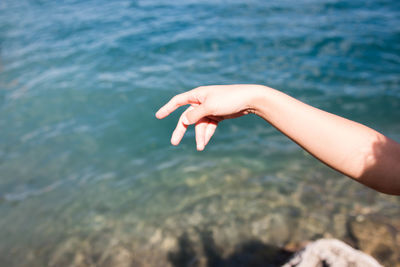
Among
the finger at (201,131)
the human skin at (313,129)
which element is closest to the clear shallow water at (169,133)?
the finger at (201,131)

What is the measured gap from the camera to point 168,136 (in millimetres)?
5668

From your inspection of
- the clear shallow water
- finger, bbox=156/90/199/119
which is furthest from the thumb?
the clear shallow water

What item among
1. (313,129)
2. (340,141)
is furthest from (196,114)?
(340,141)

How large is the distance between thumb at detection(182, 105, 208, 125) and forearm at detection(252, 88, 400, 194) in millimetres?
373

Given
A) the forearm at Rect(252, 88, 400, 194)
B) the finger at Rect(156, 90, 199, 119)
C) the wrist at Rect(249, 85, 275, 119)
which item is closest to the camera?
the forearm at Rect(252, 88, 400, 194)

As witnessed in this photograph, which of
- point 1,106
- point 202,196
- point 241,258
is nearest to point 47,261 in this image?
point 202,196

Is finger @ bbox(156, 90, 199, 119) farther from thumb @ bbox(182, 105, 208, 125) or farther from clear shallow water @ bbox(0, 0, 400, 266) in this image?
clear shallow water @ bbox(0, 0, 400, 266)

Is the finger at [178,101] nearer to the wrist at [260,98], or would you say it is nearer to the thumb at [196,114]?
the thumb at [196,114]

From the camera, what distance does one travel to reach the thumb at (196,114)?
207 cm

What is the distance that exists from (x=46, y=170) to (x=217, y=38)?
5882 mm

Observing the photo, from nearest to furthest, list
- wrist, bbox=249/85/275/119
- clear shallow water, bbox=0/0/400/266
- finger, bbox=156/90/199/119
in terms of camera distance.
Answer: wrist, bbox=249/85/275/119 → finger, bbox=156/90/199/119 → clear shallow water, bbox=0/0/400/266

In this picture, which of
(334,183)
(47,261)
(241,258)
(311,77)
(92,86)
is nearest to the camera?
(241,258)

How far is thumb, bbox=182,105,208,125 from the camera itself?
2.07 m

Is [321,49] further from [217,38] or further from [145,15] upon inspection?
[145,15]
